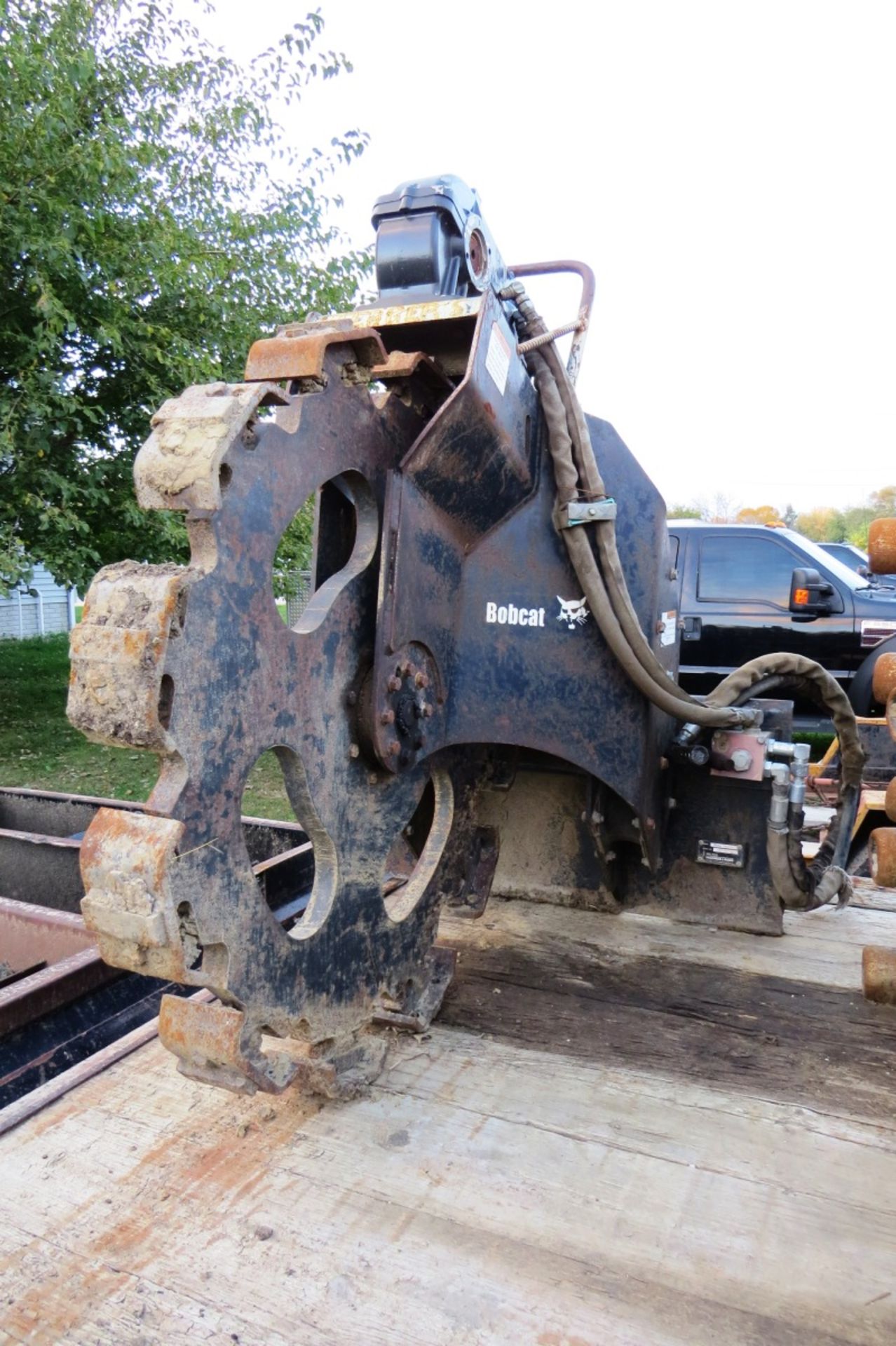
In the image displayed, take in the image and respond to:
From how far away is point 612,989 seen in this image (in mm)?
2215

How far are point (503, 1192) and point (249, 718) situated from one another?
0.84 meters

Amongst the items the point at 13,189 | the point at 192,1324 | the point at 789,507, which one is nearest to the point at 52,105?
the point at 13,189

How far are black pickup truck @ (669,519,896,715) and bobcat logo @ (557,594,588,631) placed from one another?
183 inches

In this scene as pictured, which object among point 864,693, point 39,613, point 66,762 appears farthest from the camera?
point 39,613

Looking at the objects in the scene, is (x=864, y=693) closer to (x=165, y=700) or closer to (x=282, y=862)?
(x=282, y=862)

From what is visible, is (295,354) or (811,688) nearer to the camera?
(295,354)

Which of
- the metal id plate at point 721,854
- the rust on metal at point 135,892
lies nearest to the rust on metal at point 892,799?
the metal id plate at point 721,854

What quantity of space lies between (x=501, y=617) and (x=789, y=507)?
4639 centimetres

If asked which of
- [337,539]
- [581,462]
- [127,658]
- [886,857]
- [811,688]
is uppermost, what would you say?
[581,462]

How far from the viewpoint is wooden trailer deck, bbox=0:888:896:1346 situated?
1.25 m

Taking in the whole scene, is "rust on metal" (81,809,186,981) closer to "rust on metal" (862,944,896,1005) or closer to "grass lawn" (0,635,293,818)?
"rust on metal" (862,944,896,1005)

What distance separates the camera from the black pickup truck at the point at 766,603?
6.72m

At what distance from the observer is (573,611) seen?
2.08 meters

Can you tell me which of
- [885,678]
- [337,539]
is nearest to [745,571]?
[885,678]
